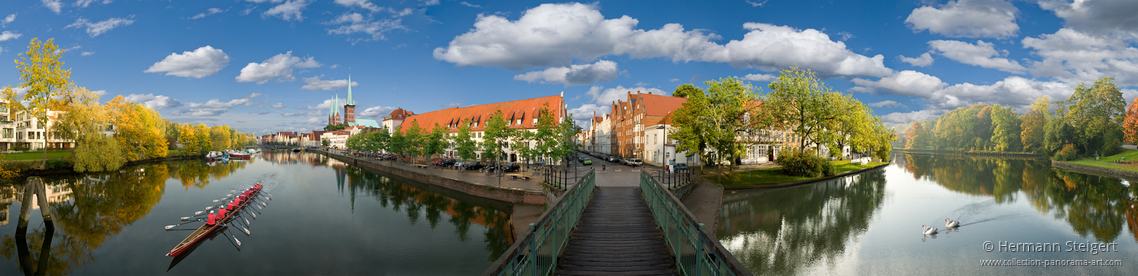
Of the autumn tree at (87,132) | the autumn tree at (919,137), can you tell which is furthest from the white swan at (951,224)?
the autumn tree at (919,137)

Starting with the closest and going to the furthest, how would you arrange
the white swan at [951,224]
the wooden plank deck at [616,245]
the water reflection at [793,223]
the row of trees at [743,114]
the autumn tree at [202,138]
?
the wooden plank deck at [616,245]
the water reflection at [793,223]
the white swan at [951,224]
the row of trees at [743,114]
the autumn tree at [202,138]

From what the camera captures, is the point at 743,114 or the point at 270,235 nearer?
the point at 270,235

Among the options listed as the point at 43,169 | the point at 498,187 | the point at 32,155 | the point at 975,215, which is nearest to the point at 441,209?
the point at 498,187

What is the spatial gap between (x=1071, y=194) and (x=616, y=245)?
134 ft

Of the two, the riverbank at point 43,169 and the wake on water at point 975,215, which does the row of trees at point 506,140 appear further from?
the riverbank at point 43,169

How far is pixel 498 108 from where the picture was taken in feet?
226

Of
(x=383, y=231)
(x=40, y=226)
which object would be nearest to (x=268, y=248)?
(x=383, y=231)

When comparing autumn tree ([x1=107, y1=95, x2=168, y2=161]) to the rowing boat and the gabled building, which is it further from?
the rowing boat

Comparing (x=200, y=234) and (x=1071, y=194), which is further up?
(x=1071, y=194)

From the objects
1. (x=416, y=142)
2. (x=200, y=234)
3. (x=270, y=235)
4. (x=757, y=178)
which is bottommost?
(x=270, y=235)

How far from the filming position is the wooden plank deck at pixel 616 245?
7516 millimetres

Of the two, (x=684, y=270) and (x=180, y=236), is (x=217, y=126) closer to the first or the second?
(x=180, y=236)

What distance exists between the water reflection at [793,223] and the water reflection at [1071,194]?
25.7ft

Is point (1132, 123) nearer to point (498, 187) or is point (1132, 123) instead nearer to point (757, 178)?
point (757, 178)
